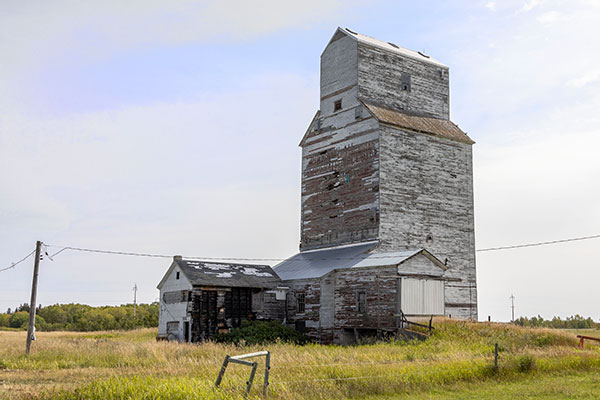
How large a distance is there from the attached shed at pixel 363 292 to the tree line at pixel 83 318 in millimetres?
30601

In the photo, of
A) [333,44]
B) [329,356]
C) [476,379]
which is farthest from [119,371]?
[333,44]

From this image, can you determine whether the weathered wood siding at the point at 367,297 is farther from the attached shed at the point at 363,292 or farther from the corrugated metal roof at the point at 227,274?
the corrugated metal roof at the point at 227,274

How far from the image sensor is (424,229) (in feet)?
120

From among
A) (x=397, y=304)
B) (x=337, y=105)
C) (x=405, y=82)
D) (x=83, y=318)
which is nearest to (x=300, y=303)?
(x=397, y=304)

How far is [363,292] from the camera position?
31.0 m

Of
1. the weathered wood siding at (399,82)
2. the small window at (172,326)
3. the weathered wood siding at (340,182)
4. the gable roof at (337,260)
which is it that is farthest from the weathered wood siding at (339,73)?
the small window at (172,326)

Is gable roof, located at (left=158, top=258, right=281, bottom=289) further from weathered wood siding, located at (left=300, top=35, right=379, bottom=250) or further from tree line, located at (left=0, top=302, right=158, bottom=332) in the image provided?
tree line, located at (left=0, top=302, right=158, bottom=332)

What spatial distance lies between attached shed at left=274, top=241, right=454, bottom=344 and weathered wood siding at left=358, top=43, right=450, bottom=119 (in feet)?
32.0

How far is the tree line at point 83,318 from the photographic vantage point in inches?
2554

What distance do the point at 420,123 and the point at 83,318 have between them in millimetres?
49786

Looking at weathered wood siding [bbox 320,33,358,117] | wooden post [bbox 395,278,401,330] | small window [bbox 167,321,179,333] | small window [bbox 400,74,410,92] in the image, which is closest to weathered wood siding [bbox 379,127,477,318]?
small window [bbox 400,74,410,92]

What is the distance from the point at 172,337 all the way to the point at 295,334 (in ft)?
22.5

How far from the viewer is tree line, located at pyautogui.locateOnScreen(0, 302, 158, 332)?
2554 inches

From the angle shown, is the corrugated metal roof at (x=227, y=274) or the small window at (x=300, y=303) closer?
the corrugated metal roof at (x=227, y=274)
